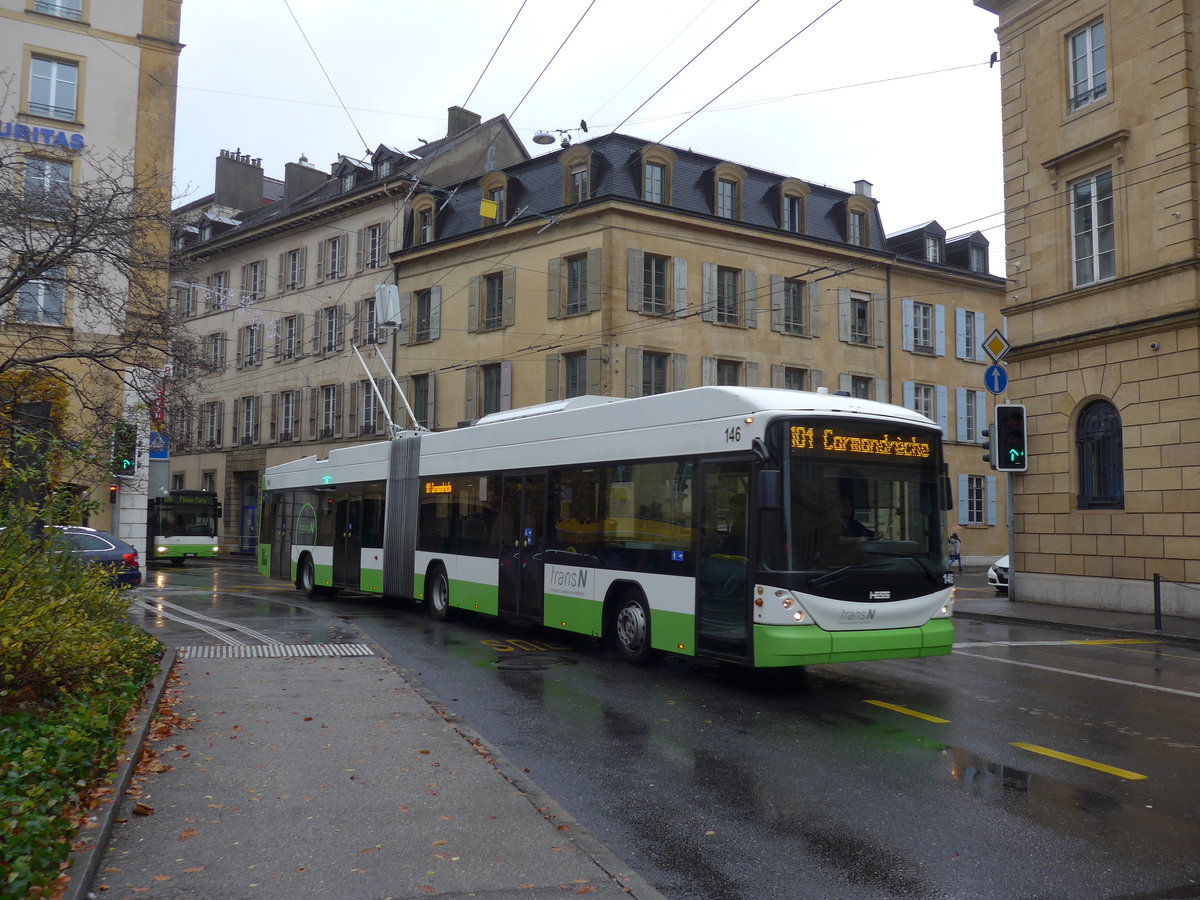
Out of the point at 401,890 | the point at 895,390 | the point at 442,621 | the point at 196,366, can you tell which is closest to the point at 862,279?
the point at 895,390

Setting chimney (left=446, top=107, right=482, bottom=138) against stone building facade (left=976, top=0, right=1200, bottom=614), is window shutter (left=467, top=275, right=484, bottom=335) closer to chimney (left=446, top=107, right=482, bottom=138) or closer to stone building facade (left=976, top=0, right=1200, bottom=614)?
chimney (left=446, top=107, right=482, bottom=138)

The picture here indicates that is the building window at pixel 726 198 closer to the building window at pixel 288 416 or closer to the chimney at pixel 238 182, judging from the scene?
the building window at pixel 288 416

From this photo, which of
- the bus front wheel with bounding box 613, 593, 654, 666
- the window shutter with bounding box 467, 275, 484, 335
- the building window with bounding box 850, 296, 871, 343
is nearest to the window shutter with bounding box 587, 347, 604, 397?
the window shutter with bounding box 467, 275, 484, 335

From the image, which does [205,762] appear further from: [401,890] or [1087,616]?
[1087,616]

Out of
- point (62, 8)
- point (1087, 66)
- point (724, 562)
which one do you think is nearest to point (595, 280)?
point (1087, 66)

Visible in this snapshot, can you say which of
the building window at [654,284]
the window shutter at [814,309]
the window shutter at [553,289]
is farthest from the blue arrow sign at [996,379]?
the window shutter at [553,289]

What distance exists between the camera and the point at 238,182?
5341 cm

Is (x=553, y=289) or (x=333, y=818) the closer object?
(x=333, y=818)

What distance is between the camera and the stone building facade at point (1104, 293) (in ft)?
60.5

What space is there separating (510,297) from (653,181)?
5.87 metres

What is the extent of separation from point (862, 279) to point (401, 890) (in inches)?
1392

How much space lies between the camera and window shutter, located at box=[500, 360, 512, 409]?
111 ft

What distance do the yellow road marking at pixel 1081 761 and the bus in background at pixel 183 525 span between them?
36.3m

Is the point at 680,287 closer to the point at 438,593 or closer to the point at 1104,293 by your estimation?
the point at 1104,293
